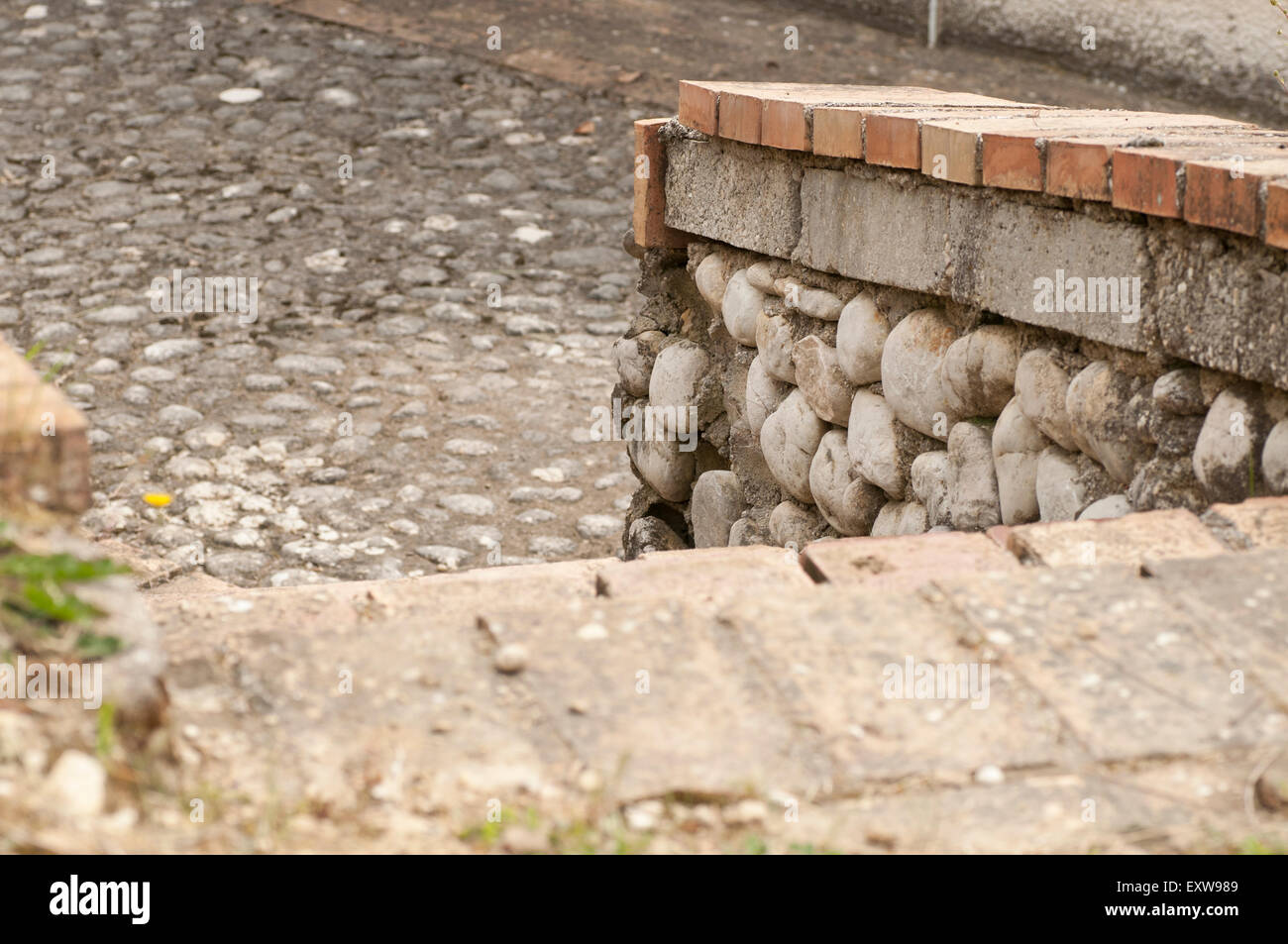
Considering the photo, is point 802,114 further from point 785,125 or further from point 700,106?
point 700,106

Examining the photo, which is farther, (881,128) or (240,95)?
(240,95)

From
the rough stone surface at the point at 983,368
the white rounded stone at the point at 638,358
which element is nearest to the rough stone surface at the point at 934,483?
the rough stone surface at the point at 983,368

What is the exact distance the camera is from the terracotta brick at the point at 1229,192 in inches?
73.9

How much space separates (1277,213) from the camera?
1828 millimetres

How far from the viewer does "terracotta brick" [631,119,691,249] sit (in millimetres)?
3268

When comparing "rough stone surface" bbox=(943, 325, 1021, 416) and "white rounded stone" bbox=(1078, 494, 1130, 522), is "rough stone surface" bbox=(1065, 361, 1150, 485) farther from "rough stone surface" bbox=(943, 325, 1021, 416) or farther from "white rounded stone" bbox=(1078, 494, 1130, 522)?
"rough stone surface" bbox=(943, 325, 1021, 416)

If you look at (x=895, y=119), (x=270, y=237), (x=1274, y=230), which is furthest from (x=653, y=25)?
(x=1274, y=230)

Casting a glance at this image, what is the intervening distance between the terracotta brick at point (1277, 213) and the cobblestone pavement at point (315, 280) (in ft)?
7.90

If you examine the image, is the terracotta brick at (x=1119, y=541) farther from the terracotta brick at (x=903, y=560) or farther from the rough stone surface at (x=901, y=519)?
the rough stone surface at (x=901, y=519)

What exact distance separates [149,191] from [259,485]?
2606 millimetres

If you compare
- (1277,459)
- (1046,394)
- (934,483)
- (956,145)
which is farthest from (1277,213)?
(934,483)

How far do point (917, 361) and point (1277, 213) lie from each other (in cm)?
83

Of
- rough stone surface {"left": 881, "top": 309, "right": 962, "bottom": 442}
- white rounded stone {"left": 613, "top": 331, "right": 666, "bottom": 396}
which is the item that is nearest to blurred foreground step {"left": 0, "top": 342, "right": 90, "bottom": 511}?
rough stone surface {"left": 881, "top": 309, "right": 962, "bottom": 442}
